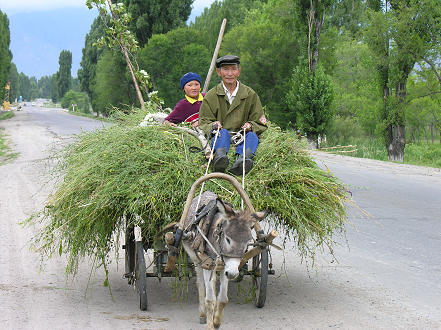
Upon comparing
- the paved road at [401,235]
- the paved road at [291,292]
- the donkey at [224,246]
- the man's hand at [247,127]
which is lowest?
the paved road at [291,292]

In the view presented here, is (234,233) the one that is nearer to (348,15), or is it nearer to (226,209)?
(226,209)

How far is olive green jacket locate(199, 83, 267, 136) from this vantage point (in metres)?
6.29

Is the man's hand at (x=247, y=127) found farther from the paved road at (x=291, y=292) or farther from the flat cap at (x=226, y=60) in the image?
the paved road at (x=291, y=292)

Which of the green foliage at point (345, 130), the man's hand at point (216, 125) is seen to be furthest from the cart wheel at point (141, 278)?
the green foliage at point (345, 130)

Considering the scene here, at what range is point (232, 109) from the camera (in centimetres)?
632

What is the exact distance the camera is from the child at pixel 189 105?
708 cm

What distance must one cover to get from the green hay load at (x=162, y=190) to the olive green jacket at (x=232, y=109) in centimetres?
42

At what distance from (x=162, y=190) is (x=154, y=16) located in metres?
41.6

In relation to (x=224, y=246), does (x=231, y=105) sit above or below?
above

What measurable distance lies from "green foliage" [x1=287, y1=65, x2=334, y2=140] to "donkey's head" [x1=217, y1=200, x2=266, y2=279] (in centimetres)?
2136

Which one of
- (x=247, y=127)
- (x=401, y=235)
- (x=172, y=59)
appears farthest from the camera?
(x=172, y=59)

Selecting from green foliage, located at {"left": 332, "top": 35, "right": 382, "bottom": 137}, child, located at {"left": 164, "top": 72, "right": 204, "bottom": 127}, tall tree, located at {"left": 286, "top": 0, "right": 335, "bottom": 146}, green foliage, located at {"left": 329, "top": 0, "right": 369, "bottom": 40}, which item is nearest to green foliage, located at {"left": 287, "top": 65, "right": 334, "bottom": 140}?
tall tree, located at {"left": 286, "top": 0, "right": 335, "bottom": 146}

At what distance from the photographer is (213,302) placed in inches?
181

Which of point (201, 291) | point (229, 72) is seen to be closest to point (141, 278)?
point (201, 291)
